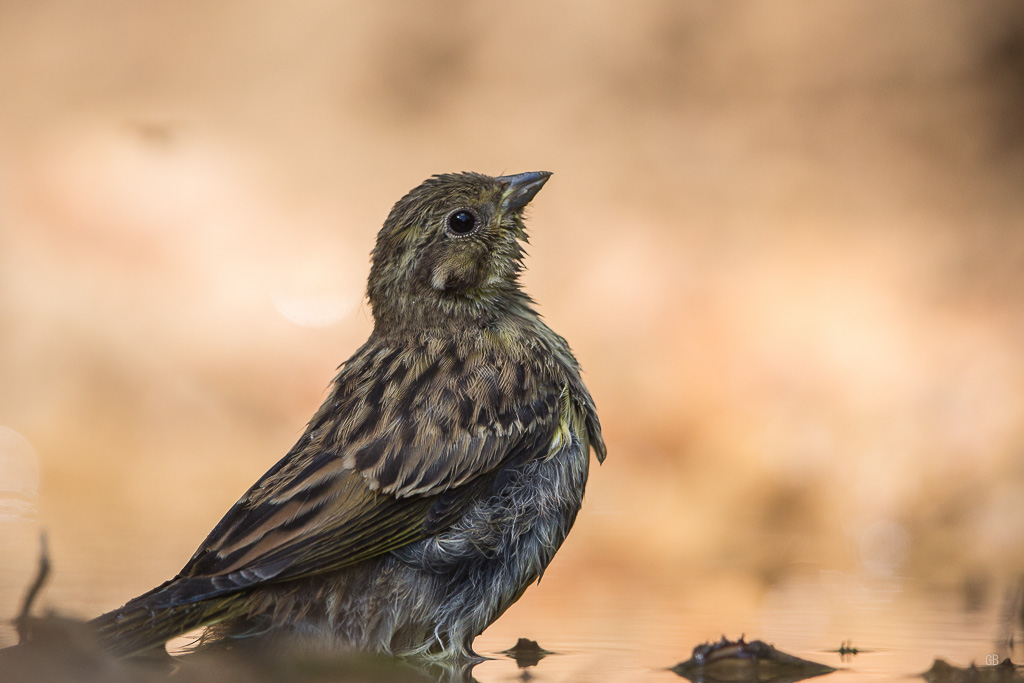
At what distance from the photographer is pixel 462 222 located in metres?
3.83

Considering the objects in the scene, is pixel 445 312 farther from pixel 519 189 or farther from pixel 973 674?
pixel 973 674

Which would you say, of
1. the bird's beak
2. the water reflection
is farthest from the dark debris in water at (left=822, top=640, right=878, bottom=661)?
the bird's beak

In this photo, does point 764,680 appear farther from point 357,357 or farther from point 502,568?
point 357,357

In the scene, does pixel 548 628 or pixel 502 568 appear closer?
pixel 502 568

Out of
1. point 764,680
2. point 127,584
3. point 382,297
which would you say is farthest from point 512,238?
point 127,584

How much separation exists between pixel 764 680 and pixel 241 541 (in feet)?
5.17

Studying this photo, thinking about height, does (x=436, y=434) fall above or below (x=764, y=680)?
above

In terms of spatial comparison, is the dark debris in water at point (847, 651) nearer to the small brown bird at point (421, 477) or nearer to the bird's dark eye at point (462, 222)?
the small brown bird at point (421, 477)

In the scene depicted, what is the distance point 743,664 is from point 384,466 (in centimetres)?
123

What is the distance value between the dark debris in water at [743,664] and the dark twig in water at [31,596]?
1803mm

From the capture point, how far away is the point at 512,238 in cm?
394

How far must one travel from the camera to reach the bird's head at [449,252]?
12.4 ft

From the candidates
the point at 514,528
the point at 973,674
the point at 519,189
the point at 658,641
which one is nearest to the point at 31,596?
the point at 514,528

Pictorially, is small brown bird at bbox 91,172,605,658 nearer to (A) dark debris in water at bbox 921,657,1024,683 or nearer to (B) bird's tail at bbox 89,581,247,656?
(B) bird's tail at bbox 89,581,247,656
